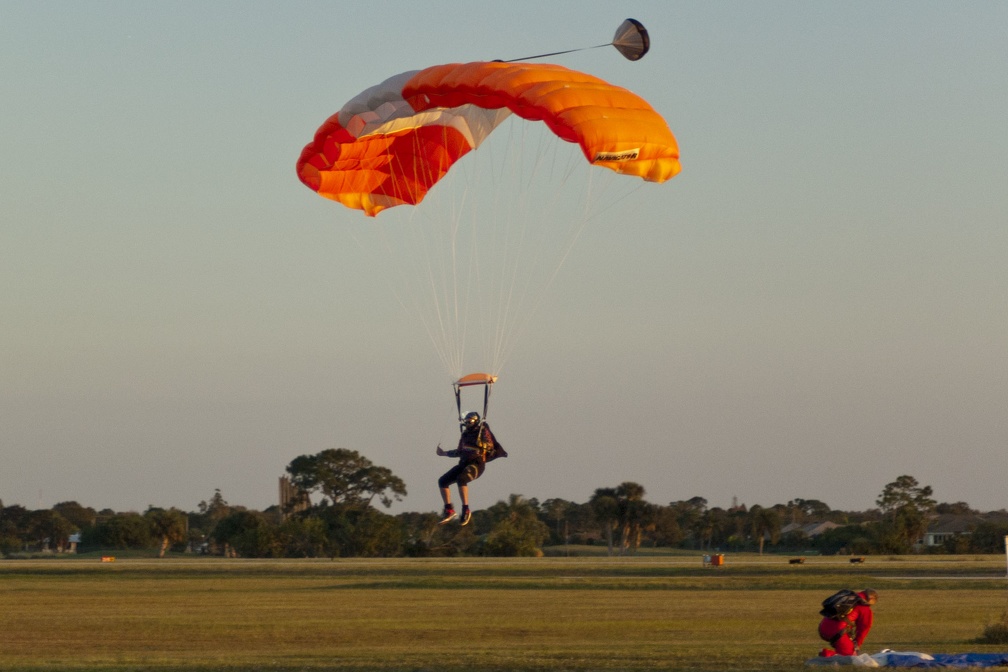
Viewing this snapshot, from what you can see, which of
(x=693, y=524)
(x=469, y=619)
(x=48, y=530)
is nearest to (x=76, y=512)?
(x=48, y=530)

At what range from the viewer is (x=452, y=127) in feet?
65.5

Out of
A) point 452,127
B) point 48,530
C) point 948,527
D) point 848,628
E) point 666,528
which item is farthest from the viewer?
Result: point 48,530

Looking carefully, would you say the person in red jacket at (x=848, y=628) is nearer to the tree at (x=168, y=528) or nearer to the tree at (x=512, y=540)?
the tree at (x=512, y=540)

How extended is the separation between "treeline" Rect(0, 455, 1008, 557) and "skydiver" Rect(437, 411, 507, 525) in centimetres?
5628

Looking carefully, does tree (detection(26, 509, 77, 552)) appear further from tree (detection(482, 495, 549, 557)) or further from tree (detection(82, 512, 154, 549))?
tree (detection(482, 495, 549, 557))

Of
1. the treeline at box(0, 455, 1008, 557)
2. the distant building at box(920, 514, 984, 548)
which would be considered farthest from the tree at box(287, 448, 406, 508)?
the distant building at box(920, 514, 984, 548)

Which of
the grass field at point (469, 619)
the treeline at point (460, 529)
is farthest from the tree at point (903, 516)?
the grass field at point (469, 619)

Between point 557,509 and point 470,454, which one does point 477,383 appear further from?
point 557,509

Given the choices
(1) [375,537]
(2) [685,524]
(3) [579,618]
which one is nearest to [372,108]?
(3) [579,618]

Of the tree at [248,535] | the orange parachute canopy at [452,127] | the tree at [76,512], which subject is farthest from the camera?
the tree at [76,512]

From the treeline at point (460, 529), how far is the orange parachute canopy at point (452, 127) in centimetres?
5390

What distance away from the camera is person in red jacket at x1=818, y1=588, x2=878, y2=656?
16.2 meters

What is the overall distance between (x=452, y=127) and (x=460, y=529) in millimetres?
62145

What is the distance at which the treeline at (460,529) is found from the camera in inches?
3167
